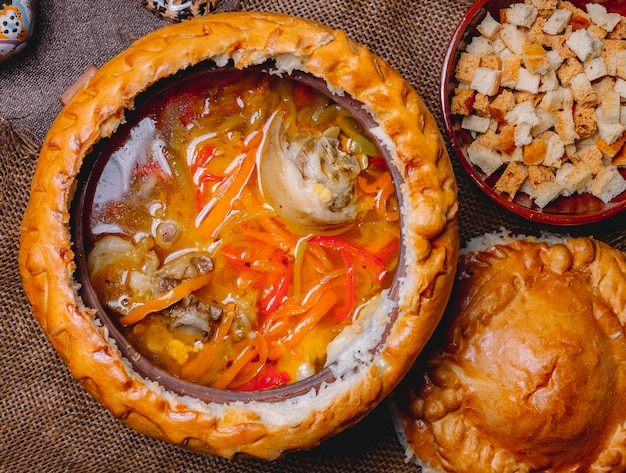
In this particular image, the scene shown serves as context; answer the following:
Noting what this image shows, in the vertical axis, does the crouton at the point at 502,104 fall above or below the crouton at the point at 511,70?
below

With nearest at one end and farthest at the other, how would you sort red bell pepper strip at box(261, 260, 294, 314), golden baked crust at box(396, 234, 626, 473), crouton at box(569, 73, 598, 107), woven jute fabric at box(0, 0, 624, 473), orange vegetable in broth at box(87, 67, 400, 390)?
1. orange vegetable in broth at box(87, 67, 400, 390)
2. red bell pepper strip at box(261, 260, 294, 314)
3. golden baked crust at box(396, 234, 626, 473)
4. crouton at box(569, 73, 598, 107)
5. woven jute fabric at box(0, 0, 624, 473)

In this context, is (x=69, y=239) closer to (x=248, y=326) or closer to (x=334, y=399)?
(x=248, y=326)

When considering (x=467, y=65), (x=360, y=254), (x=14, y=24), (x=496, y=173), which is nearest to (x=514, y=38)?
(x=467, y=65)

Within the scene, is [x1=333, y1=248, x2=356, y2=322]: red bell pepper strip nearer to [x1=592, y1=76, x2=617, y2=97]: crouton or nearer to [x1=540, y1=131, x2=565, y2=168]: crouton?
[x1=540, y1=131, x2=565, y2=168]: crouton

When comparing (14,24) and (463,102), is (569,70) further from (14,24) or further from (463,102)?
(14,24)

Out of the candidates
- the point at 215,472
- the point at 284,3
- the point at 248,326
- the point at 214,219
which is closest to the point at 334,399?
the point at 248,326

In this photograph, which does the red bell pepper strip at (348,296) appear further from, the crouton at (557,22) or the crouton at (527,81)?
the crouton at (557,22)

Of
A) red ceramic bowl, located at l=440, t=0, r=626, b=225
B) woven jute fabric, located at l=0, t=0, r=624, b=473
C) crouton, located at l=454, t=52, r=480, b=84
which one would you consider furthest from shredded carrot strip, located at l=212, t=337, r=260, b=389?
crouton, located at l=454, t=52, r=480, b=84

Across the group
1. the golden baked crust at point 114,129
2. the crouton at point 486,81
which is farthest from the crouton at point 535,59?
the golden baked crust at point 114,129
